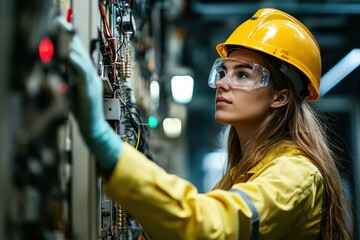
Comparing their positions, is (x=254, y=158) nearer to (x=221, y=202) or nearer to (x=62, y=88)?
(x=221, y=202)

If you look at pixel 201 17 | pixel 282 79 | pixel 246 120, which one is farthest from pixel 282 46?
Answer: pixel 201 17

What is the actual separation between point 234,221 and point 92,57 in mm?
733

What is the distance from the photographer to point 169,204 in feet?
5.53

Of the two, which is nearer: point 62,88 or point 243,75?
point 62,88

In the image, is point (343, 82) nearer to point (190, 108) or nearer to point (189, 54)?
point (189, 54)

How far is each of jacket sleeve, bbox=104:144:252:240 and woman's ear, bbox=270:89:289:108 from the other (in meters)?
0.86

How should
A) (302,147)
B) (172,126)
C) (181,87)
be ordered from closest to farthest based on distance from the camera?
(302,147)
(181,87)
(172,126)

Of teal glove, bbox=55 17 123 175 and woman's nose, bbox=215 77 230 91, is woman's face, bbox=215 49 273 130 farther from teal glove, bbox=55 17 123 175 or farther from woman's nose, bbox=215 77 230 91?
teal glove, bbox=55 17 123 175

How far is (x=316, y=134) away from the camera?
254cm

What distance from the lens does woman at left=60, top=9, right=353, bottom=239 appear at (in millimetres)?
1612

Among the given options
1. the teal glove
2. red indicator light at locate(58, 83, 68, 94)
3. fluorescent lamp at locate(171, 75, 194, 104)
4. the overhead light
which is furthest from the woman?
fluorescent lamp at locate(171, 75, 194, 104)

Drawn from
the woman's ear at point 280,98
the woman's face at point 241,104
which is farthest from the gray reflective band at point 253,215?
the woman's ear at point 280,98

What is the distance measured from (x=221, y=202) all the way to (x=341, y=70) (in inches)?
214

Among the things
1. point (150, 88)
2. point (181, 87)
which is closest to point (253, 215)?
point (150, 88)
